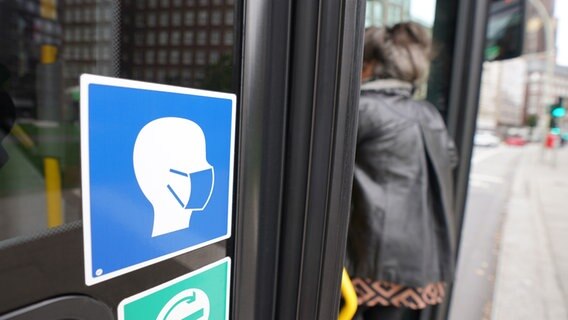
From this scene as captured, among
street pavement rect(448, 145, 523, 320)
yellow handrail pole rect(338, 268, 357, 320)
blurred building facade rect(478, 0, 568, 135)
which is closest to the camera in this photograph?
yellow handrail pole rect(338, 268, 357, 320)

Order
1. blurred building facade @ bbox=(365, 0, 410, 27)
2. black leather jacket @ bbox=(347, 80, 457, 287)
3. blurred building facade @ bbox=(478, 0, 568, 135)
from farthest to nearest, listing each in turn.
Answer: blurred building facade @ bbox=(478, 0, 568, 135) < blurred building facade @ bbox=(365, 0, 410, 27) < black leather jacket @ bbox=(347, 80, 457, 287)

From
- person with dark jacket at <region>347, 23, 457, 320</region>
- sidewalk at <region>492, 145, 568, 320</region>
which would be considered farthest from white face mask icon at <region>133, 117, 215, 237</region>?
sidewalk at <region>492, 145, 568, 320</region>

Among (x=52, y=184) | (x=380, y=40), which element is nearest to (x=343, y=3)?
(x=52, y=184)

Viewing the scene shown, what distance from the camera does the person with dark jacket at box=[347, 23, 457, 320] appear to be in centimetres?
153

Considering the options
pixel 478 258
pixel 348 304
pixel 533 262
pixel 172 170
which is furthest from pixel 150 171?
pixel 533 262

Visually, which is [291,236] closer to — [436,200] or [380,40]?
[436,200]

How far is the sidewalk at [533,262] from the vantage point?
10.8 ft

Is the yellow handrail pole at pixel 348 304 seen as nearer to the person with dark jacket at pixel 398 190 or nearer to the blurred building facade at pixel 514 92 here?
the person with dark jacket at pixel 398 190

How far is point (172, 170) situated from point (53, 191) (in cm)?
17

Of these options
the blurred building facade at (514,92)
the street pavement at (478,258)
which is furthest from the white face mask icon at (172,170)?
the blurred building facade at (514,92)

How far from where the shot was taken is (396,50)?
166cm

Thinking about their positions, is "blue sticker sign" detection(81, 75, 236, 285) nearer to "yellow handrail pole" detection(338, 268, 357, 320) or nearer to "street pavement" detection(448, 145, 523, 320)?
"yellow handrail pole" detection(338, 268, 357, 320)

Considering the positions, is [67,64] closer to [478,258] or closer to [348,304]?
[348,304]

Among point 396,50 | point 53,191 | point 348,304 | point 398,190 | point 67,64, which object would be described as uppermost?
point 396,50
